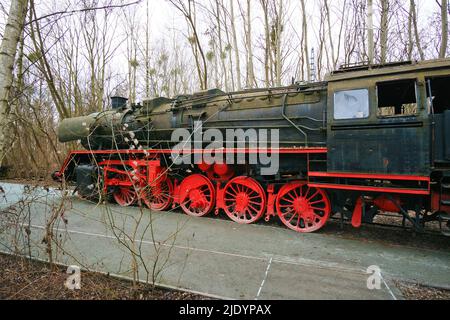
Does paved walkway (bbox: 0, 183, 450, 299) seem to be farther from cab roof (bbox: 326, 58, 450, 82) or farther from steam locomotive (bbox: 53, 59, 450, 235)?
cab roof (bbox: 326, 58, 450, 82)

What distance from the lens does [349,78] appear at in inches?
196

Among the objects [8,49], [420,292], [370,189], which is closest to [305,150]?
[370,189]

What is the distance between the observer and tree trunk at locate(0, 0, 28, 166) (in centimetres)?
355

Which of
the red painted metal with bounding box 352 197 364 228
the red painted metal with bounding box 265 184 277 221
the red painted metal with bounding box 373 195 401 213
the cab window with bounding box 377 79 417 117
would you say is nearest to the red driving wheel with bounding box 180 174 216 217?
the red painted metal with bounding box 265 184 277 221

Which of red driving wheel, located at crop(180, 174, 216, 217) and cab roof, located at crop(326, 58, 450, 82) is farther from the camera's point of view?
red driving wheel, located at crop(180, 174, 216, 217)

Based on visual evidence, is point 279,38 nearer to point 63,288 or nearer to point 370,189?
point 370,189

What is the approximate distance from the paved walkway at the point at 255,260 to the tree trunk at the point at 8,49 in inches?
49.0

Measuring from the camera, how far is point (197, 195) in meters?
6.75

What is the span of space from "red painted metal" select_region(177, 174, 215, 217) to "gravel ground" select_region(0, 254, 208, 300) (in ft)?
11.3

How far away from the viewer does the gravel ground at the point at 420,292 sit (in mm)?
3132

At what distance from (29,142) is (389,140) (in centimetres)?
1847
